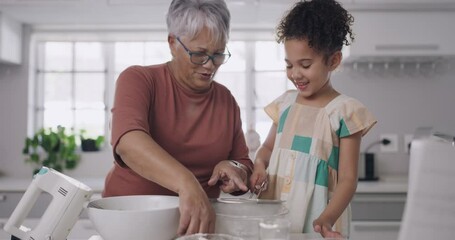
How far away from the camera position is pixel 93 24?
299 centimetres

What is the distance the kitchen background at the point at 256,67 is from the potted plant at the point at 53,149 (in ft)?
0.29

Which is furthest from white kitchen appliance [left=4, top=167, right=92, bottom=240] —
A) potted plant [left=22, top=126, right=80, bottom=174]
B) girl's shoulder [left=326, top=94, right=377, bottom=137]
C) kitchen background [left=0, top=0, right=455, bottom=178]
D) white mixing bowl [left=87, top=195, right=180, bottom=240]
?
potted plant [left=22, top=126, right=80, bottom=174]

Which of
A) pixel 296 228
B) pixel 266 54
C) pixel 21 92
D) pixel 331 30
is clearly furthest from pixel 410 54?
pixel 21 92

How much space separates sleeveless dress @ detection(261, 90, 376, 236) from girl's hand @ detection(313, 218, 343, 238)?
0.37ft

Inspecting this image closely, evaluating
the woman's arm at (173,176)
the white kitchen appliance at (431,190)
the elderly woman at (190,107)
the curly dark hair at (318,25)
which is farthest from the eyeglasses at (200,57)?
the white kitchen appliance at (431,190)

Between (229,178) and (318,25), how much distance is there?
18.3 inches

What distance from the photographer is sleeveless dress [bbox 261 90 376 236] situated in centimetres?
116

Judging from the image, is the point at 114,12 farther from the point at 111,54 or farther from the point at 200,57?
the point at 200,57

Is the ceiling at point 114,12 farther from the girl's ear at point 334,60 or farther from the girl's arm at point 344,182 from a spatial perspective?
the girl's arm at point 344,182

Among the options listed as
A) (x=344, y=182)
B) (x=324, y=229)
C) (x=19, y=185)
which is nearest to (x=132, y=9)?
(x=19, y=185)

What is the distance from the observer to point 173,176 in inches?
32.9

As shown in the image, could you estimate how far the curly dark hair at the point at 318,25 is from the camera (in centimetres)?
117

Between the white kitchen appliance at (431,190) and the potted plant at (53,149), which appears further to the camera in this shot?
the potted plant at (53,149)

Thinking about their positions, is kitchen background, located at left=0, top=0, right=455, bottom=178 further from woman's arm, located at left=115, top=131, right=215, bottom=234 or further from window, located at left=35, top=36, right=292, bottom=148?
woman's arm, located at left=115, top=131, right=215, bottom=234
